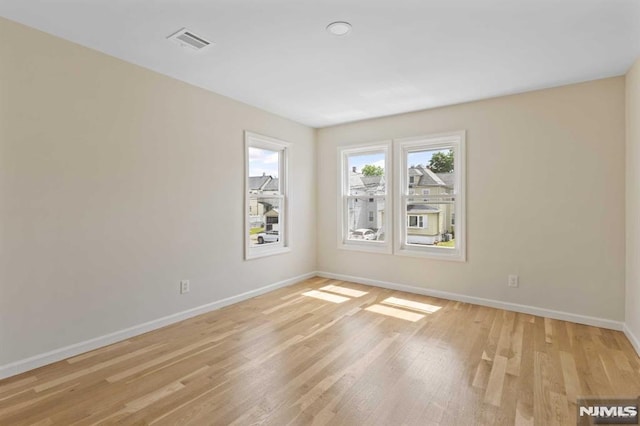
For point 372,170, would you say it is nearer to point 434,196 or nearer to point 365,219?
point 365,219

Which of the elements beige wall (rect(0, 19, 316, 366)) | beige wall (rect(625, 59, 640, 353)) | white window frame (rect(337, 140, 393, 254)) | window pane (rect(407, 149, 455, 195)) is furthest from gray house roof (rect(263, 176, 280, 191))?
beige wall (rect(625, 59, 640, 353))

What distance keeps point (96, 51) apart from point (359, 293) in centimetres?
398

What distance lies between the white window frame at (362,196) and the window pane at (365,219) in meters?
0.05

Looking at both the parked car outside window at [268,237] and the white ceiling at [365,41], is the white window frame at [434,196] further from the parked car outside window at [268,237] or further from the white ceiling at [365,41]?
the parked car outside window at [268,237]

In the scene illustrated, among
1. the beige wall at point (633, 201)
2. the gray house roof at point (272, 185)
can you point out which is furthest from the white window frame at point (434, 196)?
the gray house roof at point (272, 185)

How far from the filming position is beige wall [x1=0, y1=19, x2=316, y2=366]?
235cm

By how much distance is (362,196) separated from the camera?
16.6ft

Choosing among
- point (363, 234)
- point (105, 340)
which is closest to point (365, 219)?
point (363, 234)

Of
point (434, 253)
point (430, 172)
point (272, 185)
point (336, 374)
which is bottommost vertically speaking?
point (336, 374)

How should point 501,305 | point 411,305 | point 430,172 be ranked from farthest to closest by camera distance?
1. point 430,172
2. point 411,305
3. point 501,305

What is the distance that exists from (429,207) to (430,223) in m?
0.23

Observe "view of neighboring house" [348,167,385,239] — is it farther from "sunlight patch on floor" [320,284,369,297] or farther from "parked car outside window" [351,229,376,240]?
"sunlight patch on floor" [320,284,369,297]

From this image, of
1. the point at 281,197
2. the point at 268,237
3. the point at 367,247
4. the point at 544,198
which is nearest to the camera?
the point at 544,198

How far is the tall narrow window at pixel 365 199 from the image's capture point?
15.8 feet
